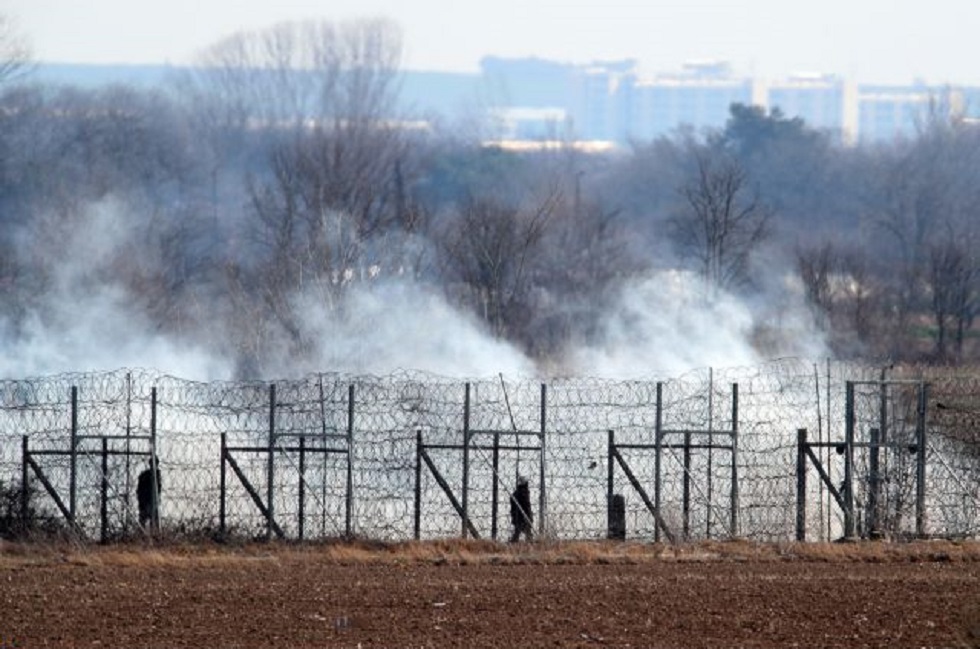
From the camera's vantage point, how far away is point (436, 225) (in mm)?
61000

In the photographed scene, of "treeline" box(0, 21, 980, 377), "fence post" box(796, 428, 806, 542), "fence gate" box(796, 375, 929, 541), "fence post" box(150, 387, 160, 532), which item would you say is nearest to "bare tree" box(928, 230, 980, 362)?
"treeline" box(0, 21, 980, 377)

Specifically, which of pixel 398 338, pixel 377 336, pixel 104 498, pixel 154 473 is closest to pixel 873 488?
pixel 154 473

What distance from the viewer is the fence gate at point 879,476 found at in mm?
25125

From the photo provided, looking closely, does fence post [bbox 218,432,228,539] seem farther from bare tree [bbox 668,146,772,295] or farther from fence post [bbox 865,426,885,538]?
bare tree [bbox 668,146,772,295]

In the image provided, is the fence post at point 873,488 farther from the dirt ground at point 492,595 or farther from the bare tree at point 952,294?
the bare tree at point 952,294

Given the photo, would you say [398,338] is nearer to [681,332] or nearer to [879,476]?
[681,332]

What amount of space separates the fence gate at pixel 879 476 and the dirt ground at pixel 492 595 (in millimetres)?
853

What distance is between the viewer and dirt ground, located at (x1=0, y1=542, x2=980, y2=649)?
58.2 ft

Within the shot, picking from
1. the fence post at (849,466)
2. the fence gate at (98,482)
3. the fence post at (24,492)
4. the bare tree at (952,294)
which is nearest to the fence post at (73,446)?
the fence gate at (98,482)

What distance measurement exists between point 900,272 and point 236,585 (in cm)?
4882

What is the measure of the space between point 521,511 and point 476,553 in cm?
121

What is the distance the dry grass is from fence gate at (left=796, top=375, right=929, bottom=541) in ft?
2.53

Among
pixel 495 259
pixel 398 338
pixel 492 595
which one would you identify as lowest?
pixel 492 595

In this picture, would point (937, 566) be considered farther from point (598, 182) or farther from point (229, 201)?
point (598, 182)
